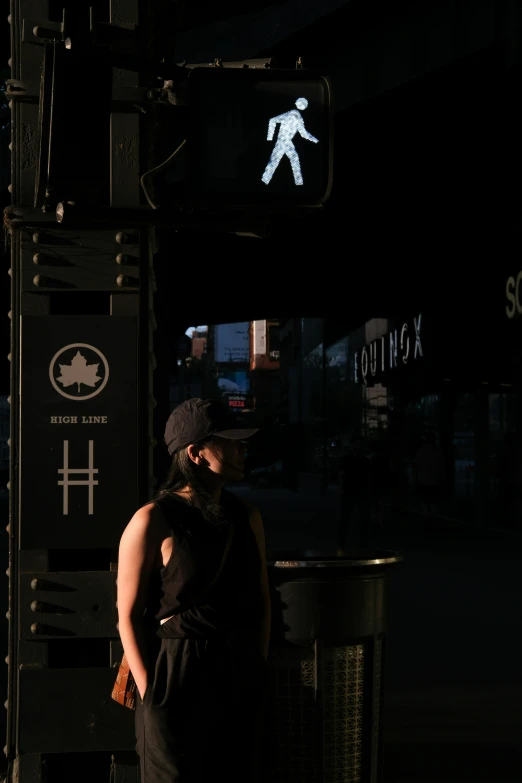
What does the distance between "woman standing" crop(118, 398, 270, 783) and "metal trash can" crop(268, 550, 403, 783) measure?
65cm

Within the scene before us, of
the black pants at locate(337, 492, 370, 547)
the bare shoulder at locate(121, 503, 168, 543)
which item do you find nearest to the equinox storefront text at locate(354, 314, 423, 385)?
the black pants at locate(337, 492, 370, 547)

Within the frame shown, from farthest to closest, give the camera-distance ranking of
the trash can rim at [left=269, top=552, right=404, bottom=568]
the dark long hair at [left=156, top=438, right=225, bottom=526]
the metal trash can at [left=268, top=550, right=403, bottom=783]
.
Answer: the trash can rim at [left=269, top=552, right=404, bottom=568]
the metal trash can at [left=268, top=550, right=403, bottom=783]
the dark long hair at [left=156, top=438, right=225, bottom=526]

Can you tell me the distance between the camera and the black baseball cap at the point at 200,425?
13.0 feet

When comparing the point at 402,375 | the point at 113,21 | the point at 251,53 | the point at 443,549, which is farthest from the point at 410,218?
the point at 113,21

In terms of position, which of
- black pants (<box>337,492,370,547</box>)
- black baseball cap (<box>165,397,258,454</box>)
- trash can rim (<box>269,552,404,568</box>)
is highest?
black baseball cap (<box>165,397,258,454</box>)

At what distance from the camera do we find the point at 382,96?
15258mm

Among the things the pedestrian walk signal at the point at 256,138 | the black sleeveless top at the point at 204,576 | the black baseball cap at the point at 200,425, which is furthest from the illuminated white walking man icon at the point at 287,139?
the black sleeveless top at the point at 204,576

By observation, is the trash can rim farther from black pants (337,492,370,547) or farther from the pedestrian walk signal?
black pants (337,492,370,547)

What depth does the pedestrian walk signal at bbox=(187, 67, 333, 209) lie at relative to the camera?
477 cm

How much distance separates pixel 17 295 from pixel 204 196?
0.79 m

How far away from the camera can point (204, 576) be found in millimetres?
3844

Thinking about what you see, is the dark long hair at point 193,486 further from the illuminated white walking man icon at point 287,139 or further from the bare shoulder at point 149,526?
the illuminated white walking man icon at point 287,139

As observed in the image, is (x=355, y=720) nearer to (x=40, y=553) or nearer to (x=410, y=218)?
(x=40, y=553)

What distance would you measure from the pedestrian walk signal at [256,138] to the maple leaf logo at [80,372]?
2.44 feet
